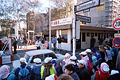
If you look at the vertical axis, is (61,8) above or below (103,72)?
above

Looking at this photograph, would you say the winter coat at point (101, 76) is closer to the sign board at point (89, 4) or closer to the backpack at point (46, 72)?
the backpack at point (46, 72)

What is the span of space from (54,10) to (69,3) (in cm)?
554

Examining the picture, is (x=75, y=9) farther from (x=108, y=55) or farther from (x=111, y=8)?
(x=111, y=8)

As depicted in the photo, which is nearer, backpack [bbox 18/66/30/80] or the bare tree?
backpack [bbox 18/66/30/80]

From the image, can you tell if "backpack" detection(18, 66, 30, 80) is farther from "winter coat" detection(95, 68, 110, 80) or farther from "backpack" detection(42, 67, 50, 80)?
"winter coat" detection(95, 68, 110, 80)

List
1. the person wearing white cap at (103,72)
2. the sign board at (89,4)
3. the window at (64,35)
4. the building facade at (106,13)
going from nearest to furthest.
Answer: the person wearing white cap at (103,72), the sign board at (89,4), the window at (64,35), the building facade at (106,13)

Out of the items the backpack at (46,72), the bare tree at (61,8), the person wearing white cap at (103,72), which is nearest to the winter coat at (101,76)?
the person wearing white cap at (103,72)

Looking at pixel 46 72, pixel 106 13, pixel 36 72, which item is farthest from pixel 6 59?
pixel 106 13

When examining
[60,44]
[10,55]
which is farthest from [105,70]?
[60,44]

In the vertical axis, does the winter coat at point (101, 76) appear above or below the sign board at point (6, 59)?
above

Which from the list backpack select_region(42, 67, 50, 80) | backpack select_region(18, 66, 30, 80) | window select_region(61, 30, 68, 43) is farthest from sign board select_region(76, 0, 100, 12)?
window select_region(61, 30, 68, 43)

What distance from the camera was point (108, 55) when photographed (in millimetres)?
5109

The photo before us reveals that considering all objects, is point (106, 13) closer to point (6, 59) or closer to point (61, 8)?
point (61, 8)

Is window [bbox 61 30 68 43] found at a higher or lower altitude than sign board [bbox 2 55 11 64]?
higher
